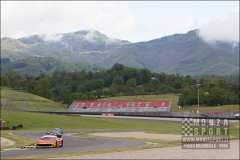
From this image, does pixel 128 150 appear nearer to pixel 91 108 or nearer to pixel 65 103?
pixel 91 108

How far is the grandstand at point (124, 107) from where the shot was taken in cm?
11406

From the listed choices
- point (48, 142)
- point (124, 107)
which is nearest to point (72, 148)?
point (48, 142)

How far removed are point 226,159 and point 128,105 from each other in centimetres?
9610

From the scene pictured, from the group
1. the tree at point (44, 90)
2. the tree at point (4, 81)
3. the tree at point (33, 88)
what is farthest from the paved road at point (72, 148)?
the tree at point (4, 81)

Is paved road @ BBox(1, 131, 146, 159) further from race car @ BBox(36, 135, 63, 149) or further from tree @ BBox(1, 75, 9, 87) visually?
tree @ BBox(1, 75, 9, 87)

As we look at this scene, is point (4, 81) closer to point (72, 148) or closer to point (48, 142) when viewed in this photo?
point (48, 142)

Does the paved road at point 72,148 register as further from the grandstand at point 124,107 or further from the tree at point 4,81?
the tree at point 4,81

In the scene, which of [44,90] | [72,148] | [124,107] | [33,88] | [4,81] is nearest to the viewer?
[72,148]

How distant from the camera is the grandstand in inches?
4491

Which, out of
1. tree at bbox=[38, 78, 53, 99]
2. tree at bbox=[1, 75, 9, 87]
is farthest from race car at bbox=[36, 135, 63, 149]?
tree at bbox=[1, 75, 9, 87]

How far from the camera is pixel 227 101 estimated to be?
145 m

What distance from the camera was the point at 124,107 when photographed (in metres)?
122

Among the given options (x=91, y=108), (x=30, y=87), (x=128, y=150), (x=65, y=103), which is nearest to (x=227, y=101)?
(x=91, y=108)

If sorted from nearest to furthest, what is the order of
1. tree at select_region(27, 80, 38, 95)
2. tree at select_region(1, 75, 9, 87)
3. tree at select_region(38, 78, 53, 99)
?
tree at select_region(38, 78, 53, 99)
tree at select_region(27, 80, 38, 95)
tree at select_region(1, 75, 9, 87)
